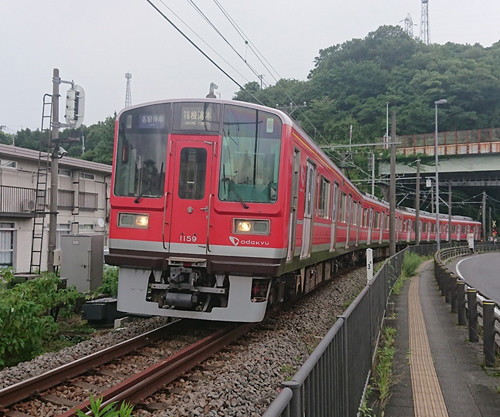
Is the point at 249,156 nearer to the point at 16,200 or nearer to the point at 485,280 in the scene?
the point at 16,200

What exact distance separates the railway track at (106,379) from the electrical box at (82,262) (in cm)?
507

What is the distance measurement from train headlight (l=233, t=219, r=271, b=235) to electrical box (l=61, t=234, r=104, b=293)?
553 cm

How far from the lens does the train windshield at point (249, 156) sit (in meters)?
7.76

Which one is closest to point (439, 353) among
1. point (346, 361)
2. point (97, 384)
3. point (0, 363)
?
point (346, 361)

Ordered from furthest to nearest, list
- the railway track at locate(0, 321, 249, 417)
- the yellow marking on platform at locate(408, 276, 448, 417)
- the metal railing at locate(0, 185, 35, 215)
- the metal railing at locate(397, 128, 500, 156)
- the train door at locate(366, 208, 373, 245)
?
the metal railing at locate(397, 128, 500, 156), the train door at locate(366, 208, 373, 245), the metal railing at locate(0, 185, 35, 215), the yellow marking on platform at locate(408, 276, 448, 417), the railway track at locate(0, 321, 249, 417)

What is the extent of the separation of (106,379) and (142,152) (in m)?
3.51

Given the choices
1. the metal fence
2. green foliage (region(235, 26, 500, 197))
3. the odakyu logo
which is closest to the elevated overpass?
green foliage (region(235, 26, 500, 197))

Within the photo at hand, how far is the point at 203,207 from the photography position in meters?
7.80

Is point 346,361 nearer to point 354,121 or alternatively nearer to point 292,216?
point 292,216

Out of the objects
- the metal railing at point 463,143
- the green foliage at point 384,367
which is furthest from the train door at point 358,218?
the metal railing at point 463,143

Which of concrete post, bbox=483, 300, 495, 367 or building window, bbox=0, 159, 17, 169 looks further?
building window, bbox=0, 159, 17, 169

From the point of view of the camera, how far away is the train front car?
762 centimetres

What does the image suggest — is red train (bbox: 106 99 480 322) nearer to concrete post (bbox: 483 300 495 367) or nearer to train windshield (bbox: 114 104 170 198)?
train windshield (bbox: 114 104 170 198)

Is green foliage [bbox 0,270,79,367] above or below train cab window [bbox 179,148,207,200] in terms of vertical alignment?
below
